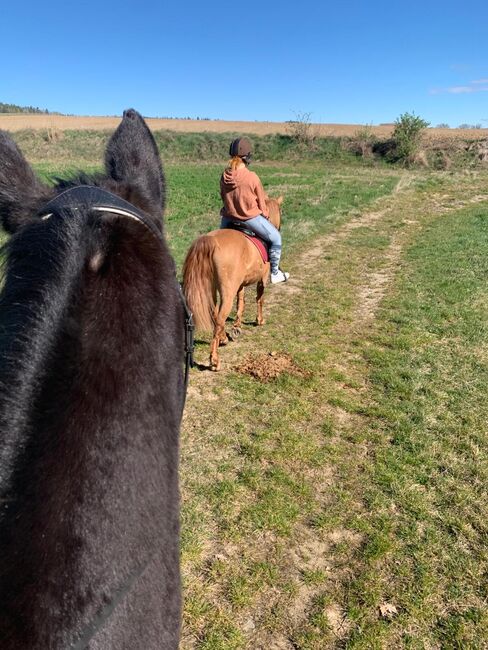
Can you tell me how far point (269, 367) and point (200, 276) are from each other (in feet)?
4.97

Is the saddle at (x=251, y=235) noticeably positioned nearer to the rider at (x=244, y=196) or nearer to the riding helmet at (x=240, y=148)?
the rider at (x=244, y=196)

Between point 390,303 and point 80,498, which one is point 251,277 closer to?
point 390,303

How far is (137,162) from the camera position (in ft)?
5.32

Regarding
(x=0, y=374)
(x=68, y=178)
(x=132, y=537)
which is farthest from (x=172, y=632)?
(x=68, y=178)

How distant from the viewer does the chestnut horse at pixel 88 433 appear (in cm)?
87

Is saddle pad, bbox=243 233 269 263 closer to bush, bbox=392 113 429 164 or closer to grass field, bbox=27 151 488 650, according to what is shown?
grass field, bbox=27 151 488 650

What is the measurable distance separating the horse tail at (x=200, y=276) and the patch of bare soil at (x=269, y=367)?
92 centimetres

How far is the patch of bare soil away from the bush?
3867 cm

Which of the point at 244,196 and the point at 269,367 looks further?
the point at 244,196

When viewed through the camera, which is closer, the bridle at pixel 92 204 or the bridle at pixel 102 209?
the bridle at pixel 102 209

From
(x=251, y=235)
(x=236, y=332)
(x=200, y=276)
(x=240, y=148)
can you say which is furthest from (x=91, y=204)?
(x=236, y=332)

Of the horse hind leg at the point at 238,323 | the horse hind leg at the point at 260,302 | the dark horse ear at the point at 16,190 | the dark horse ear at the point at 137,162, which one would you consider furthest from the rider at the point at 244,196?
the dark horse ear at the point at 16,190

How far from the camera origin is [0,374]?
0.91m

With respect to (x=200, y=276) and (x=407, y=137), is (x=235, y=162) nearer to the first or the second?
(x=200, y=276)
